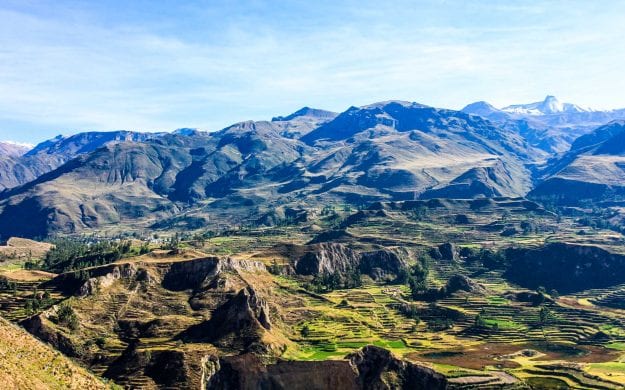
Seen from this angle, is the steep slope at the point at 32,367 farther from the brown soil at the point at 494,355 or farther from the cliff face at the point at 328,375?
the brown soil at the point at 494,355

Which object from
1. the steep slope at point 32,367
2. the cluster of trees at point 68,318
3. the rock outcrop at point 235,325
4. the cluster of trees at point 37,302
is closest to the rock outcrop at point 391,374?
the rock outcrop at point 235,325

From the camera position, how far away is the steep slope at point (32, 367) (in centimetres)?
8788

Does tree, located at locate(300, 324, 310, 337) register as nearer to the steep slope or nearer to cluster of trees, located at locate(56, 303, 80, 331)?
cluster of trees, located at locate(56, 303, 80, 331)

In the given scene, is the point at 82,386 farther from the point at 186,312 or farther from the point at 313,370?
the point at 186,312

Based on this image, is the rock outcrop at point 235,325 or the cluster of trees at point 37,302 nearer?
the rock outcrop at point 235,325

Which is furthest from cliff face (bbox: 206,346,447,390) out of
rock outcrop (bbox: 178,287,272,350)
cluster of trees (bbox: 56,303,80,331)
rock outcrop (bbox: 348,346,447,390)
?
cluster of trees (bbox: 56,303,80,331)

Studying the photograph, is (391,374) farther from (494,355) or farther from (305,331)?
(305,331)

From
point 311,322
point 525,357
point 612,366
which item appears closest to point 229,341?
point 311,322

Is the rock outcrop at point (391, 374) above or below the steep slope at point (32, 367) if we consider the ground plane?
below

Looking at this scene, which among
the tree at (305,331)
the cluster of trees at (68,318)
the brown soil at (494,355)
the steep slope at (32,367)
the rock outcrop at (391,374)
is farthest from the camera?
the tree at (305,331)

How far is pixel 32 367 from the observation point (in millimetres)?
94625

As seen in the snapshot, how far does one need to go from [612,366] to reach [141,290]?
141 m

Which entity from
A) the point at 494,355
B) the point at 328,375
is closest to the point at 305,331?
the point at 328,375

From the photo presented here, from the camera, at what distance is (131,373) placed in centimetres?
13612
